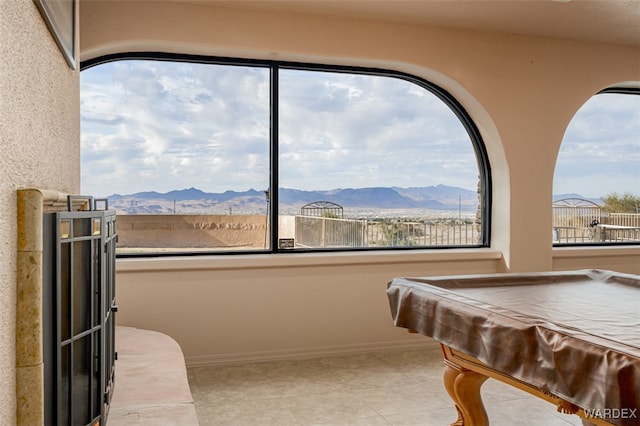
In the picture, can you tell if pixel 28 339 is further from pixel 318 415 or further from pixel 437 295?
pixel 318 415

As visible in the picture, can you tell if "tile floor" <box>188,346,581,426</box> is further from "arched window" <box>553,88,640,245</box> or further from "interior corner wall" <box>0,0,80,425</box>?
→ "arched window" <box>553,88,640,245</box>

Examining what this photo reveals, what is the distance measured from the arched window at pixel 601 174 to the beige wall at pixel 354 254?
0.35 m

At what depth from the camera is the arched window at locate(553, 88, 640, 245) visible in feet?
16.3

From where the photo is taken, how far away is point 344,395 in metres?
3.21

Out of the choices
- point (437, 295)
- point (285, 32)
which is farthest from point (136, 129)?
point (437, 295)

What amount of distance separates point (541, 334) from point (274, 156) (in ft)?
9.11

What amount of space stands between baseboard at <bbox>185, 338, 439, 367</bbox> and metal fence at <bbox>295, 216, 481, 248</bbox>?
77 centimetres

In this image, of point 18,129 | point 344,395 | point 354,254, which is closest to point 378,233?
point 354,254

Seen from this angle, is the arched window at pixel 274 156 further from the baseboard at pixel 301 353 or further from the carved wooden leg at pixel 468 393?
the carved wooden leg at pixel 468 393

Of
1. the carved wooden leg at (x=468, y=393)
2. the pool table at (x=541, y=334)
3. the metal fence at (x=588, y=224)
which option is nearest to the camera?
the pool table at (x=541, y=334)

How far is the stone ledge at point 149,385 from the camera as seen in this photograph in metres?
2.03

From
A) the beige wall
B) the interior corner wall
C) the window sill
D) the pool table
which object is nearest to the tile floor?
the beige wall

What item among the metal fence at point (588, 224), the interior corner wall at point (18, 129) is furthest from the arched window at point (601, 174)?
the interior corner wall at point (18, 129)

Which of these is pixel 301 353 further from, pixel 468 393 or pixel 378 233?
pixel 468 393
